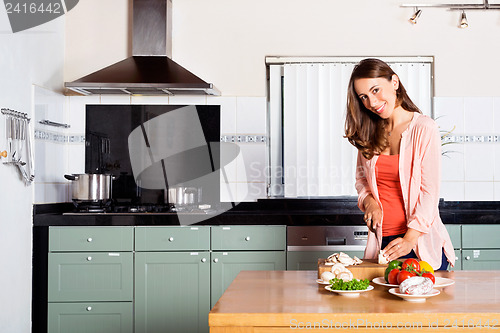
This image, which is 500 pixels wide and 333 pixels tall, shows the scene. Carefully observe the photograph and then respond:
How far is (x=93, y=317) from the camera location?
11.6 ft

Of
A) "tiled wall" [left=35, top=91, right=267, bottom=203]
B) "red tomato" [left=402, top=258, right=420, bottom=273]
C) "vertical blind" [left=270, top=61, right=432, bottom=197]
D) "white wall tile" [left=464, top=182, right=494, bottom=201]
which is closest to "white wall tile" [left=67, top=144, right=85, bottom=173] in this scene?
"tiled wall" [left=35, top=91, right=267, bottom=203]

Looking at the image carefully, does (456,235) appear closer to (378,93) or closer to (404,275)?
(378,93)

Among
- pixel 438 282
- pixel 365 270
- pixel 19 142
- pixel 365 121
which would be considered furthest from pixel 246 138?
pixel 438 282

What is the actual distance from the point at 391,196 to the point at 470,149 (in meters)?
2.23

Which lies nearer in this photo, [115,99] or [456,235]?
[456,235]

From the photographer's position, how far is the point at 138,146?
13.9ft

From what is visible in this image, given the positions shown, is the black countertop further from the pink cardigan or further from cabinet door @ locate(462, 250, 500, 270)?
the pink cardigan

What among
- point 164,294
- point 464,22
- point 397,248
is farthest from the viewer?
point 464,22

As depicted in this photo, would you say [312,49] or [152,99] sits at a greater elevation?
[312,49]

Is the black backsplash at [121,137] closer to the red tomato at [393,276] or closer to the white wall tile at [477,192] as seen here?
the white wall tile at [477,192]

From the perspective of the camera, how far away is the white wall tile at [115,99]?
166 inches

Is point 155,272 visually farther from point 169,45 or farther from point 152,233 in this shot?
point 169,45

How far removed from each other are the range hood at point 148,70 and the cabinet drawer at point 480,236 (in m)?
1.79

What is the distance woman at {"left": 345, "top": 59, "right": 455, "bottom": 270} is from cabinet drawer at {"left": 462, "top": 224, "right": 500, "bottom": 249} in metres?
1.53
